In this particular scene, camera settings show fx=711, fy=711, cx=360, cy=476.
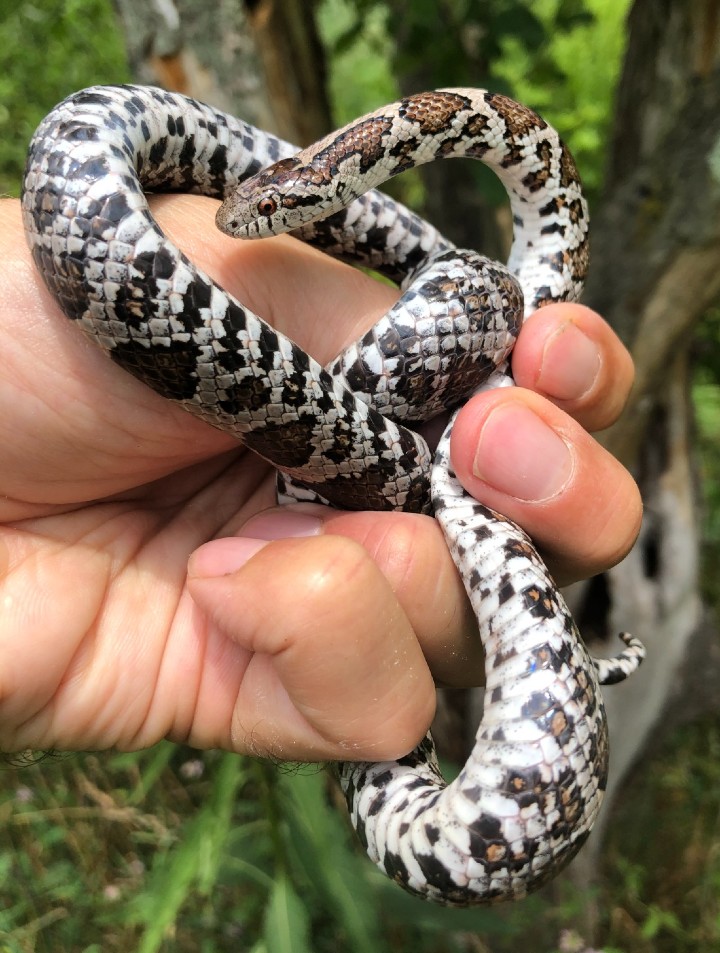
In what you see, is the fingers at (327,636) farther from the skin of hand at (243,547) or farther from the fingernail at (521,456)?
the fingernail at (521,456)

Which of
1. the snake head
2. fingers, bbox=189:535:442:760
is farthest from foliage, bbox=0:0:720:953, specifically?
the snake head

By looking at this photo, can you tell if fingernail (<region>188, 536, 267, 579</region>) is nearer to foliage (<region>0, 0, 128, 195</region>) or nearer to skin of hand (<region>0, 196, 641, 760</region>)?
skin of hand (<region>0, 196, 641, 760</region>)

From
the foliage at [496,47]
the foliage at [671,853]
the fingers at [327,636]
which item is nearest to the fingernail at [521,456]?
the fingers at [327,636]

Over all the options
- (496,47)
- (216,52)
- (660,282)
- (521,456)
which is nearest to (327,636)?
(521,456)

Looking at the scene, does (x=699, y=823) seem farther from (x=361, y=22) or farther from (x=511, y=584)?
(x=361, y=22)

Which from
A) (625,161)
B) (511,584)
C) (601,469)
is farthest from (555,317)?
(625,161)

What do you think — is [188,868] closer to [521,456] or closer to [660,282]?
[521,456]

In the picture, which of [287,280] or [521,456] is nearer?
[521,456]

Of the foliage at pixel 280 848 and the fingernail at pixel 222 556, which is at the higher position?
the fingernail at pixel 222 556
